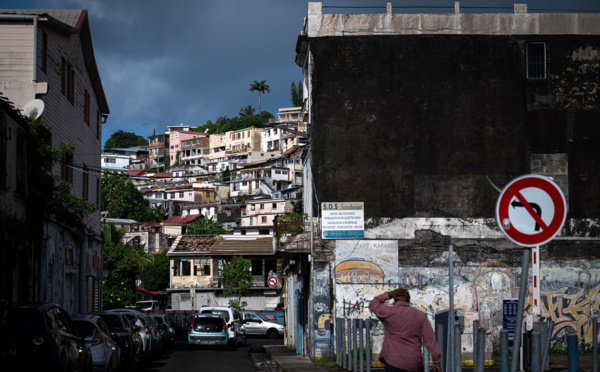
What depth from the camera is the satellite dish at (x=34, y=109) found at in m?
23.0

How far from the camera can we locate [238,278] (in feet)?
223

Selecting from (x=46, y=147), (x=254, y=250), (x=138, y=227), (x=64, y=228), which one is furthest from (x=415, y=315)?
(x=138, y=227)

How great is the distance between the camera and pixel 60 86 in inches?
1092

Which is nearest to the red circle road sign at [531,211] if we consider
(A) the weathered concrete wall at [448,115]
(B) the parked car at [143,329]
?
(B) the parked car at [143,329]

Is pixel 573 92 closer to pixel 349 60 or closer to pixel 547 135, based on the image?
pixel 547 135

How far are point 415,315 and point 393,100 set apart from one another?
17.0 m

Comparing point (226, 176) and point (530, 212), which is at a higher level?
point (226, 176)

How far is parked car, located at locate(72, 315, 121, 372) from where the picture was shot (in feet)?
52.4

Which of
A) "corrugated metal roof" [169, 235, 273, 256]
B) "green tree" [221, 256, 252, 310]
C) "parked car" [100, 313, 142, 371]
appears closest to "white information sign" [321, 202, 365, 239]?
"parked car" [100, 313, 142, 371]

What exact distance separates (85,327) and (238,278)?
51.9m

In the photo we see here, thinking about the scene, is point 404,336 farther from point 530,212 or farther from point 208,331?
point 208,331

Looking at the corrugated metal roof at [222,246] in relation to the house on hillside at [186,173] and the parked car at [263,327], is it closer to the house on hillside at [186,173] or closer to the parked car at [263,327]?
the parked car at [263,327]

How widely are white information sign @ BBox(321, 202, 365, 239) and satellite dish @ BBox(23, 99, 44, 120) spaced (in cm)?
910

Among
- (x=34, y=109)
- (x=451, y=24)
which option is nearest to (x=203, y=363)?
(x=34, y=109)
